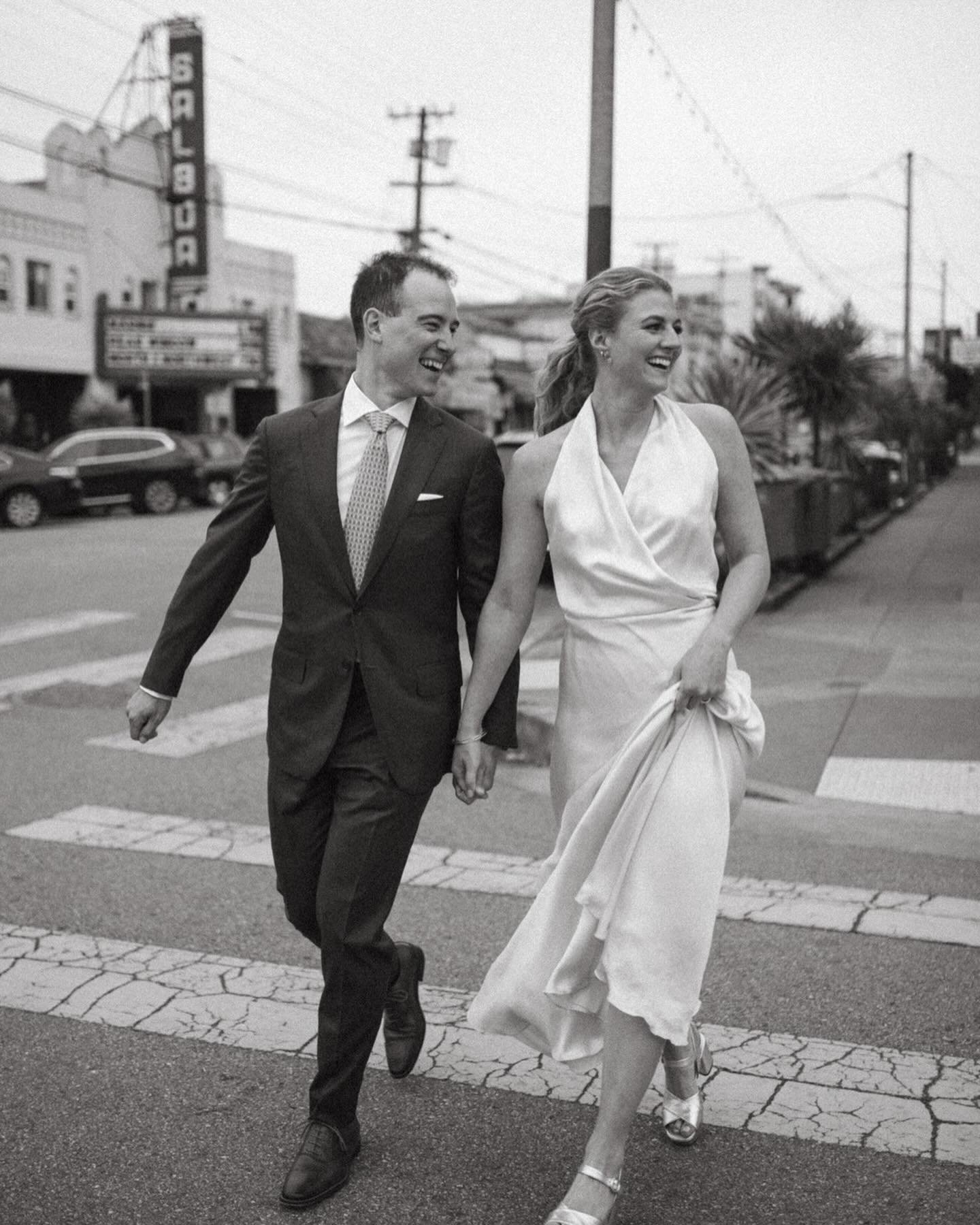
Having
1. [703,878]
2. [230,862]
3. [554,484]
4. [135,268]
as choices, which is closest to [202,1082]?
[703,878]

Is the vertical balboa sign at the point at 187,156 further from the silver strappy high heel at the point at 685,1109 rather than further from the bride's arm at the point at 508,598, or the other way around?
the silver strappy high heel at the point at 685,1109

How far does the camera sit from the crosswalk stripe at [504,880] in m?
5.02

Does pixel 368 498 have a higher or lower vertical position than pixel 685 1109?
higher

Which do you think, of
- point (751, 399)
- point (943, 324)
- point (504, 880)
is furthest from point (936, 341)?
point (504, 880)

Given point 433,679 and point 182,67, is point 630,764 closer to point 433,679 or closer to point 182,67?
point 433,679

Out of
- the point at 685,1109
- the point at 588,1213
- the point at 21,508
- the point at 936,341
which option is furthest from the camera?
the point at 936,341

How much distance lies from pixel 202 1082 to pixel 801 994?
5.81 feet

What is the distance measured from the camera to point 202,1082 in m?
3.69

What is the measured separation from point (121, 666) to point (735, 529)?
824 cm

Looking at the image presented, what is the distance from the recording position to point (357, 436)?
3.34 meters

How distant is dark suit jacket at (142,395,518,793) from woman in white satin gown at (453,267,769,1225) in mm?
76

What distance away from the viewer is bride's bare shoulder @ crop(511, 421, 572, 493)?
327cm

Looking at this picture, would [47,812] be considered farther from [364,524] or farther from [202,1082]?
[364,524]

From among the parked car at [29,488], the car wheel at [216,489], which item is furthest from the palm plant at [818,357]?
the car wheel at [216,489]
